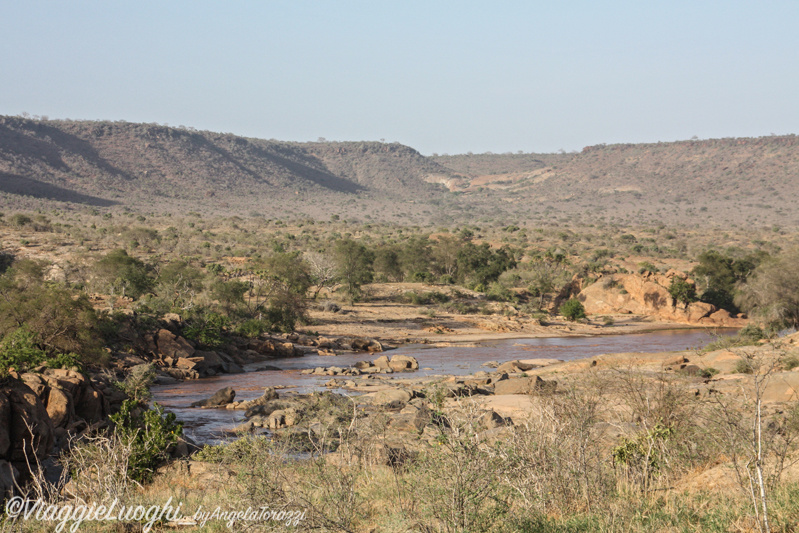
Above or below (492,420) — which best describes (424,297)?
below

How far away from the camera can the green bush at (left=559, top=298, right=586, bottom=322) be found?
4112cm

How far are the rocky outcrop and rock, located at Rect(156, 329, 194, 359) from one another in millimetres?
29405

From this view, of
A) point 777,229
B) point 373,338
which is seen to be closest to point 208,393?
point 373,338

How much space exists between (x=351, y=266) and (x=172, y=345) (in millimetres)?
20100

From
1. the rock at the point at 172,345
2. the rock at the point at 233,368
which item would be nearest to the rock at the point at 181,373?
the rock at the point at 172,345

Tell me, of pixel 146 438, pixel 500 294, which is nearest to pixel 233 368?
pixel 146 438

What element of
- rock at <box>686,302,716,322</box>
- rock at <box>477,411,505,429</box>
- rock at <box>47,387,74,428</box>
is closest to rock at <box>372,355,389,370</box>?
rock at <box>477,411,505,429</box>

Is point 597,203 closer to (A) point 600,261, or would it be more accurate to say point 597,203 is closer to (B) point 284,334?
(A) point 600,261

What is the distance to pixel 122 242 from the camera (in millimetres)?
51000

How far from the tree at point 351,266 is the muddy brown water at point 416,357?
10.8 metres

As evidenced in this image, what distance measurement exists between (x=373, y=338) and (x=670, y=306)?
2114 centimetres

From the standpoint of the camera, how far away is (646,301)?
43250 mm

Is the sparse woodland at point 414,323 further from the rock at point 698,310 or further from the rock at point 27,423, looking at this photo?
the rock at point 698,310

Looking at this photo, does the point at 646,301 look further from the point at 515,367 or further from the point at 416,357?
the point at 515,367
